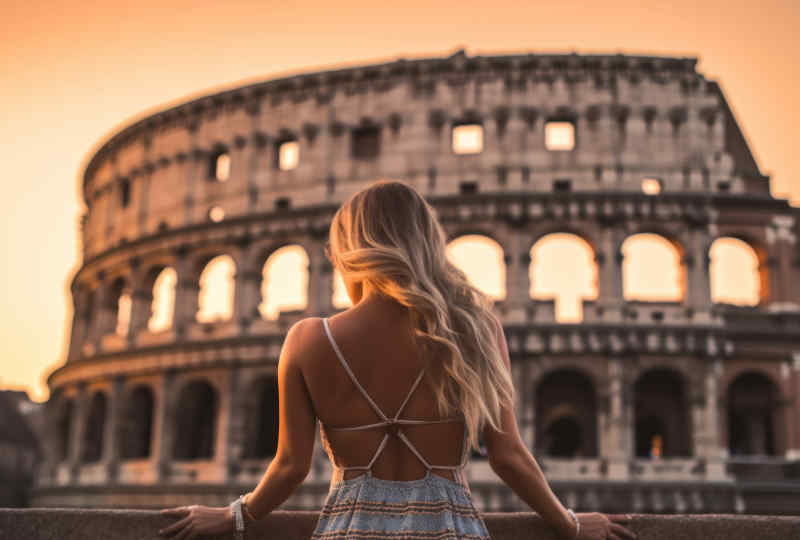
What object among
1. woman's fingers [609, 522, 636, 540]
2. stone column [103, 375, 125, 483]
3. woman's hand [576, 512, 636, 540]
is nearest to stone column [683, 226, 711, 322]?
stone column [103, 375, 125, 483]

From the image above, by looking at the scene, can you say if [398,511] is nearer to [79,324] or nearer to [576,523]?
[576,523]

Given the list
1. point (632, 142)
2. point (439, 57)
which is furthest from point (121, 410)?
point (632, 142)

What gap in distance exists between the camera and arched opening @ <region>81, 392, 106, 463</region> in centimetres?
2848

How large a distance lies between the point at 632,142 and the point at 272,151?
Result: 11.5m

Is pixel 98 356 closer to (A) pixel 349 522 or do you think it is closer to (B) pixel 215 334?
(B) pixel 215 334

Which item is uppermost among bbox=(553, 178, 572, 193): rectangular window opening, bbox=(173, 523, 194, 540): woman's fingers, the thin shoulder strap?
bbox=(553, 178, 572, 193): rectangular window opening

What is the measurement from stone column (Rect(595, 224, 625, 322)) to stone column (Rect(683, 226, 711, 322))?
1923 mm

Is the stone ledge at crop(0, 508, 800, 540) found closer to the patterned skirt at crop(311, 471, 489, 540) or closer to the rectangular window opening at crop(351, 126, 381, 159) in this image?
the patterned skirt at crop(311, 471, 489, 540)

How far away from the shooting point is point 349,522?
2.48m

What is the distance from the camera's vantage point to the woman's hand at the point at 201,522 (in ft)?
9.62

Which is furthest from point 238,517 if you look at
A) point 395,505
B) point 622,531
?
point 622,531

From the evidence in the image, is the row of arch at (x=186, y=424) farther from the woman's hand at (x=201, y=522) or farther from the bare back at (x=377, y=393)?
the bare back at (x=377, y=393)

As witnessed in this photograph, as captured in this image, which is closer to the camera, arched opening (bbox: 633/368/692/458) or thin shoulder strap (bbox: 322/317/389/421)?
thin shoulder strap (bbox: 322/317/389/421)

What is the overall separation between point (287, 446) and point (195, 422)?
83.2ft
